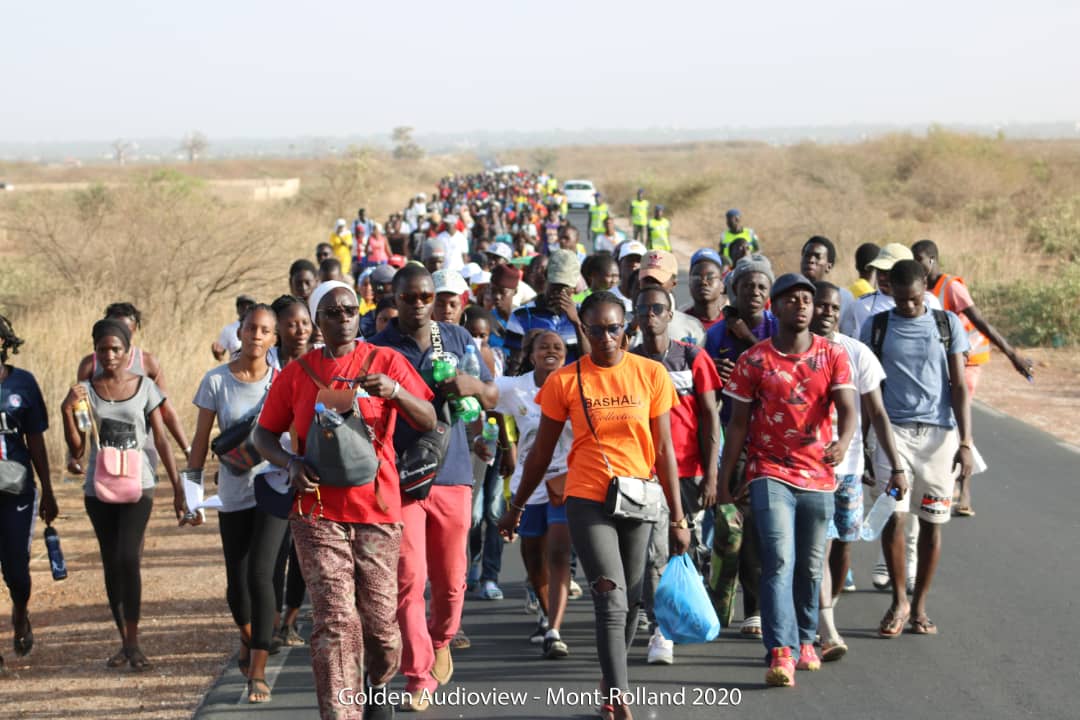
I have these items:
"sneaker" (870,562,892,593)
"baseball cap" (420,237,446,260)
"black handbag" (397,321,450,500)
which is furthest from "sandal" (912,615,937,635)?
"baseball cap" (420,237,446,260)

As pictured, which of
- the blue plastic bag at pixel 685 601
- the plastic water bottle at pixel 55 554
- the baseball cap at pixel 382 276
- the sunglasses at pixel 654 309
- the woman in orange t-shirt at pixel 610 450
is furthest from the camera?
the baseball cap at pixel 382 276

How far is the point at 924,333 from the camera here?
6.52 metres

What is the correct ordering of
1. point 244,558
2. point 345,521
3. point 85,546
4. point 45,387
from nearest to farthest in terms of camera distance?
1. point 345,521
2. point 244,558
3. point 85,546
4. point 45,387

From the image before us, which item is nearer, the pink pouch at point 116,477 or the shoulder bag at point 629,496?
the shoulder bag at point 629,496

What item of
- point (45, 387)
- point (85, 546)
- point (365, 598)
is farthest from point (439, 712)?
point (45, 387)

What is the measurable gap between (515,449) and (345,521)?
1.99 meters

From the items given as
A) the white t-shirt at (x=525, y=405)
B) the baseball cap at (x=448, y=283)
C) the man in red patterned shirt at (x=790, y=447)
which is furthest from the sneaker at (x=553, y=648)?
the baseball cap at (x=448, y=283)

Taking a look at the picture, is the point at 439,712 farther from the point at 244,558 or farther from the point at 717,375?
the point at 717,375

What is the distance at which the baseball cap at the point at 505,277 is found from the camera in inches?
335

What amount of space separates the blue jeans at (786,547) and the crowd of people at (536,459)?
0.01m

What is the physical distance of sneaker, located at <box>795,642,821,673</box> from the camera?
5973mm

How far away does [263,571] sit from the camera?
580 centimetres

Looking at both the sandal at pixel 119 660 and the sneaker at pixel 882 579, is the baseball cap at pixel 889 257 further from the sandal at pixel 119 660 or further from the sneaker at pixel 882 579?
the sandal at pixel 119 660

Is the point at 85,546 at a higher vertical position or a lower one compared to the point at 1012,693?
lower
